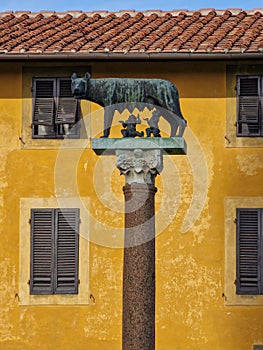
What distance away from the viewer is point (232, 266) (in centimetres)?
2392

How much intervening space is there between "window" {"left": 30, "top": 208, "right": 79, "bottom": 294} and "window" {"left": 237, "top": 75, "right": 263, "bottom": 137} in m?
3.17

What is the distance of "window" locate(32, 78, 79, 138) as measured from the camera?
80.9 feet

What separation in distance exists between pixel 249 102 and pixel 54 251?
4.14 meters

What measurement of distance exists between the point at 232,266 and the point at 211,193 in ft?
4.19

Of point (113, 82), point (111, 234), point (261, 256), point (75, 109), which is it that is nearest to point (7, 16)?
point (75, 109)

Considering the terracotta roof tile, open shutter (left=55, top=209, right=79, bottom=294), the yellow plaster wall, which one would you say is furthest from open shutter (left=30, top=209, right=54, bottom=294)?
the terracotta roof tile

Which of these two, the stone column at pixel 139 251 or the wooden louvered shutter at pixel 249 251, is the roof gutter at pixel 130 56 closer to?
the wooden louvered shutter at pixel 249 251

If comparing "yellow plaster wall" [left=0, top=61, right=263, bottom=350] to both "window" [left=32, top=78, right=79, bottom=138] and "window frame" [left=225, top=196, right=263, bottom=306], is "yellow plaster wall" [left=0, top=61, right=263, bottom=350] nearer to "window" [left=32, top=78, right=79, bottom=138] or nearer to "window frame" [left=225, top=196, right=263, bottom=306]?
"window frame" [left=225, top=196, right=263, bottom=306]

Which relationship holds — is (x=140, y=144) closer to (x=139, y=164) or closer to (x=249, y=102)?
(x=139, y=164)

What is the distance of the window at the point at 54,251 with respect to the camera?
24.1 meters

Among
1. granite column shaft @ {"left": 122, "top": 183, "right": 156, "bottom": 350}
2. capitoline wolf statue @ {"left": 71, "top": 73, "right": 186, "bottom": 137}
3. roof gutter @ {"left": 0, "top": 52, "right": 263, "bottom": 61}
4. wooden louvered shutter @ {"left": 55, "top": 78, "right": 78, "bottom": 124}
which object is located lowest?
granite column shaft @ {"left": 122, "top": 183, "right": 156, "bottom": 350}

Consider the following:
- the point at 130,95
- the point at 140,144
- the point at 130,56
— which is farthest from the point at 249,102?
the point at 140,144

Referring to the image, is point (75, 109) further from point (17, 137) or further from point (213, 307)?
point (213, 307)

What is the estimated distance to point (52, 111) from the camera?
2473 centimetres
